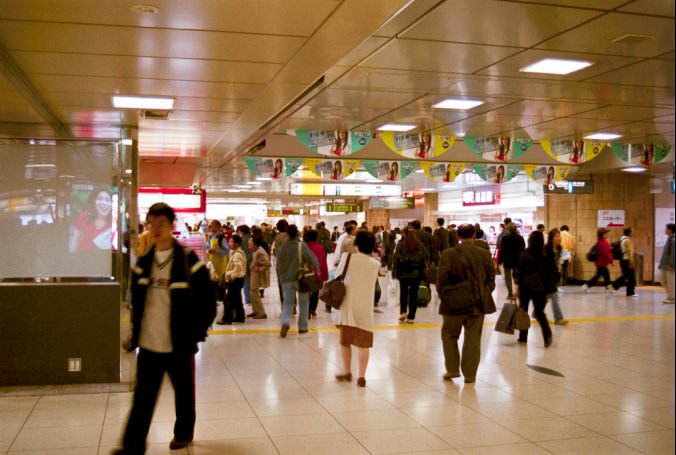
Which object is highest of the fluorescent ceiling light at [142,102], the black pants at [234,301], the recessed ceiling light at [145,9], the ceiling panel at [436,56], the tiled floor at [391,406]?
the ceiling panel at [436,56]

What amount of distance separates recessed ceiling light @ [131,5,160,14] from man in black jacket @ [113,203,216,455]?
1296 mm

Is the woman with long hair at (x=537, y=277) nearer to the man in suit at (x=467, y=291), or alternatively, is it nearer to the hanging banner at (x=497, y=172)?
the man in suit at (x=467, y=291)

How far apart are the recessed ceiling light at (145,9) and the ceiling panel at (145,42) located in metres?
0.40

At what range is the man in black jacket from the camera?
4.59 meters

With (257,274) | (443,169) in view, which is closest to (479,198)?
(443,169)

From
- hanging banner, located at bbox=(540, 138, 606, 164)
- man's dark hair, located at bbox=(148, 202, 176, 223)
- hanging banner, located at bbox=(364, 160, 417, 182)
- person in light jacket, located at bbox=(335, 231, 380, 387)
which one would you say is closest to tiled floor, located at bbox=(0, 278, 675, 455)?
person in light jacket, located at bbox=(335, 231, 380, 387)

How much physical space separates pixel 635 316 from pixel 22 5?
37.7ft

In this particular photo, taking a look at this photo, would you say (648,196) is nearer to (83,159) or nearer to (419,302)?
(419,302)

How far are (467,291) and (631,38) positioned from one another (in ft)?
10.0

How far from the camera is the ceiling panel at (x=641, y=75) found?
8.23m

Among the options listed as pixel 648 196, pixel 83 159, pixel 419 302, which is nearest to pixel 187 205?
pixel 419 302

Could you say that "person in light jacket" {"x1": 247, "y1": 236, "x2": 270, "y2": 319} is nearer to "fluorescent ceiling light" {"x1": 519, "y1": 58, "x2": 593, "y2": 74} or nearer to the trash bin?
"fluorescent ceiling light" {"x1": 519, "y1": 58, "x2": 593, "y2": 74}

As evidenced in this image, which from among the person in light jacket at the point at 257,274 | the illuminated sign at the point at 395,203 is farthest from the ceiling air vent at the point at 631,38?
the illuminated sign at the point at 395,203

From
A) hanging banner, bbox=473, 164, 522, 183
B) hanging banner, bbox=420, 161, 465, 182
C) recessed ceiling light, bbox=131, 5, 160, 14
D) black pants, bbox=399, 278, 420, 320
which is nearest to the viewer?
recessed ceiling light, bbox=131, 5, 160, 14
